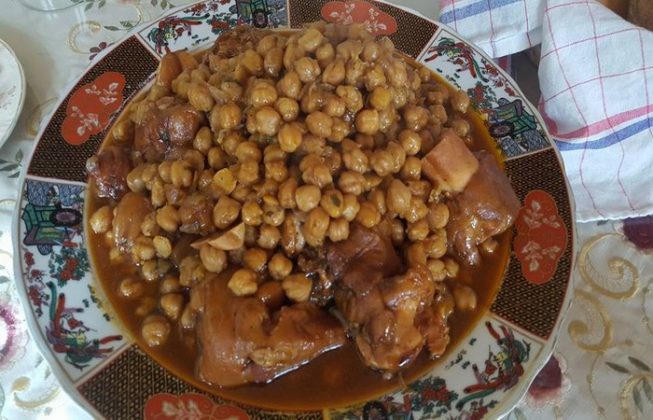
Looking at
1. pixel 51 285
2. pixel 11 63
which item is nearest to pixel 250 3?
pixel 11 63

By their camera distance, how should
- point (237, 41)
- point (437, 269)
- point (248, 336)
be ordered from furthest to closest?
1. point (237, 41)
2. point (437, 269)
3. point (248, 336)

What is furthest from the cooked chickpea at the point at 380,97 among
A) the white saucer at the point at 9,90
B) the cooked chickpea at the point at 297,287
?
the white saucer at the point at 9,90

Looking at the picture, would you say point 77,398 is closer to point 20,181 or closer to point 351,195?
point 20,181

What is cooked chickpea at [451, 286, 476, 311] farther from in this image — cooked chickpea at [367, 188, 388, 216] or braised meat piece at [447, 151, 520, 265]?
cooked chickpea at [367, 188, 388, 216]

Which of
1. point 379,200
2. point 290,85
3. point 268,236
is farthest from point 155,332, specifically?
point 290,85

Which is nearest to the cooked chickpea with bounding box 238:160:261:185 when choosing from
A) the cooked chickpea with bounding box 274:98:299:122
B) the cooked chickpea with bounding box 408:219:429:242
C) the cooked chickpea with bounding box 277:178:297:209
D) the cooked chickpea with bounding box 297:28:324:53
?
the cooked chickpea with bounding box 277:178:297:209

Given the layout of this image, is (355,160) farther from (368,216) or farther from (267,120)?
(267,120)
